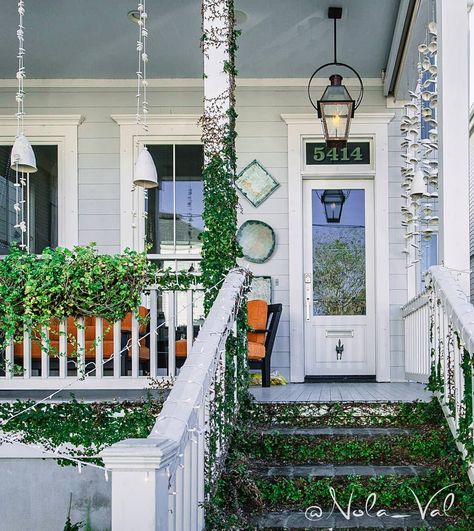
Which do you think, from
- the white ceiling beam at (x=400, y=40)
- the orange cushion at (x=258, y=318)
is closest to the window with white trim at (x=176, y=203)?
the orange cushion at (x=258, y=318)

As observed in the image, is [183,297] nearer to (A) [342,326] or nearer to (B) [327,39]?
(A) [342,326]

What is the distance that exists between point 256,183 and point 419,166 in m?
1.64

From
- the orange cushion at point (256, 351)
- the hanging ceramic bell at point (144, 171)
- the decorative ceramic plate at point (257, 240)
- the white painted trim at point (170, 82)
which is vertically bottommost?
the orange cushion at point (256, 351)

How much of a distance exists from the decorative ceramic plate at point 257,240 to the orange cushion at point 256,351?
108cm

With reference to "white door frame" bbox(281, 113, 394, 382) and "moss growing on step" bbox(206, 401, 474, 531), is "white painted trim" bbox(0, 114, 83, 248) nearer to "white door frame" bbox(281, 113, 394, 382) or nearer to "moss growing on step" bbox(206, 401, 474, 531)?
"white door frame" bbox(281, 113, 394, 382)

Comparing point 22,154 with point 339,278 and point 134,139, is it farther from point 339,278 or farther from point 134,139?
point 339,278

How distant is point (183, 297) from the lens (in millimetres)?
6695

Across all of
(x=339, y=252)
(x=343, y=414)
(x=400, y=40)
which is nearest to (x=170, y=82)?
(x=400, y=40)

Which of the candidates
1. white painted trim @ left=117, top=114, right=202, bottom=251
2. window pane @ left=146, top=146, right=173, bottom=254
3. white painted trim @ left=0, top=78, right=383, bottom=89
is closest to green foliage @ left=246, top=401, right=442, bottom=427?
window pane @ left=146, top=146, right=173, bottom=254

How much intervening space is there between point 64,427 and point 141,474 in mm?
2452

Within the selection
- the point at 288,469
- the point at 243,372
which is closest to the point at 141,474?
the point at 288,469

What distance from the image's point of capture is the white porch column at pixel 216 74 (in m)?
3.99

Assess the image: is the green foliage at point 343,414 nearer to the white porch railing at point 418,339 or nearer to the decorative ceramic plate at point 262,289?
the white porch railing at point 418,339

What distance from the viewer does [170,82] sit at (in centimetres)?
645
